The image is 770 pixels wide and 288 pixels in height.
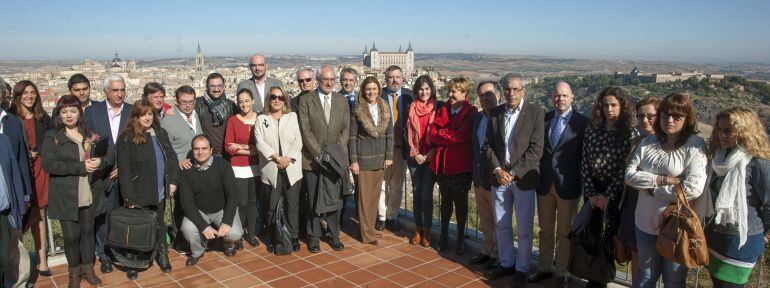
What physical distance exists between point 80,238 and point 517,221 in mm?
3228

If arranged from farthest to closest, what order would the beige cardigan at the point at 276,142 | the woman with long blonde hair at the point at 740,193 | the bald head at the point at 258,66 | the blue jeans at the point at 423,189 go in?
the bald head at the point at 258,66 < the blue jeans at the point at 423,189 < the beige cardigan at the point at 276,142 < the woman with long blonde hair at the point at 740,193

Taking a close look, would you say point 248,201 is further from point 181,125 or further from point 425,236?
point 425,236

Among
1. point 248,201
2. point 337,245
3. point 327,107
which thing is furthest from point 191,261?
point 327,107

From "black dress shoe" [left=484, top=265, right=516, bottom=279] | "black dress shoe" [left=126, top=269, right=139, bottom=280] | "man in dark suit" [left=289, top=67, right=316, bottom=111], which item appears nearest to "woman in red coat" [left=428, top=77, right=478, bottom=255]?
"black dress shoe" [left=484, top=265, right=516, bottom=279]

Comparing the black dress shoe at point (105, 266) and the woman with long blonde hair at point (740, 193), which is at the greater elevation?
the woman with long blonde hair at point (740, 193)

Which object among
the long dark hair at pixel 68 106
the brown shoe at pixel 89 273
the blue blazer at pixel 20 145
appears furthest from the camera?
the brown shoe at pixel 89 273

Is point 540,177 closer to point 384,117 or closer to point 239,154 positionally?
point 384,117

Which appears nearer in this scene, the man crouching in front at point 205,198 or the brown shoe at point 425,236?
the man crouching in front at point 205,198

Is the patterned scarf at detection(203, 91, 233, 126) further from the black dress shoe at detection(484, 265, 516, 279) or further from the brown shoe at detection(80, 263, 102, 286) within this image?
the black dress shoe at detection(484, 265, 516, 279)

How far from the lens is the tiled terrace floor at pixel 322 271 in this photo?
3.76 metres

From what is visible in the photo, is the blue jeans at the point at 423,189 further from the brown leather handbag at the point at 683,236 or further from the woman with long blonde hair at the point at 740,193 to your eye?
the woman with long blonde hair at the point at 740,193

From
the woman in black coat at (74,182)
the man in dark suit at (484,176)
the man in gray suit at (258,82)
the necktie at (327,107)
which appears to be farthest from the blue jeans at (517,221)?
the woman in black coat at (74,182)

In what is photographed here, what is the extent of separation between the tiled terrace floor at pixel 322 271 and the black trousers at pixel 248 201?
237mm

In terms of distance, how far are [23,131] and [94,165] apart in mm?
524
